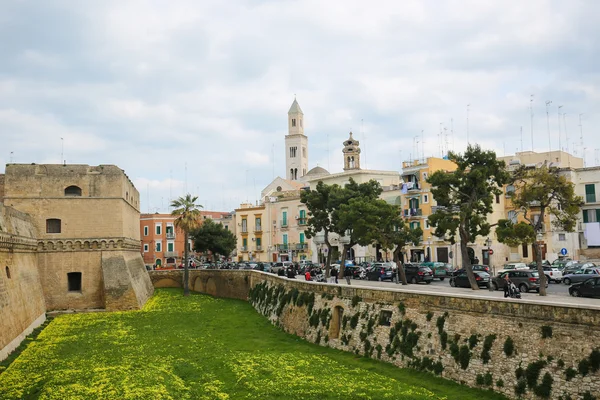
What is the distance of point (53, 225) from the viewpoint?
4044 cm

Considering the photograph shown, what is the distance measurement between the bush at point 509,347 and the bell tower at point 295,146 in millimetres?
103408

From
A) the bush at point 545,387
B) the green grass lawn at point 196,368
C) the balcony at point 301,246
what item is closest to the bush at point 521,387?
the bush at point 545,387

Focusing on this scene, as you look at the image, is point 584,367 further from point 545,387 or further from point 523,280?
point 523,280

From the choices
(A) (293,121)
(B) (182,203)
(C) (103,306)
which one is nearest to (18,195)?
(C) (103,306)

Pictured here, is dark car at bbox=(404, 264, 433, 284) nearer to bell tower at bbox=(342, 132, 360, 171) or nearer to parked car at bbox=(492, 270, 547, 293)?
parked car at bbox=(492, 270, 547, 293)

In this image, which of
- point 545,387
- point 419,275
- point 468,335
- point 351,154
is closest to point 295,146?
point 351,154

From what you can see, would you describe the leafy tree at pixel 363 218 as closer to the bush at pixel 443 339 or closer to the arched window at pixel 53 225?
the arched window at pixel 53 225

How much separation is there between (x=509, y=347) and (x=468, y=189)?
59.1 feet

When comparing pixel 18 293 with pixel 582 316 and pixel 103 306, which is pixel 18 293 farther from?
pixel 582 316

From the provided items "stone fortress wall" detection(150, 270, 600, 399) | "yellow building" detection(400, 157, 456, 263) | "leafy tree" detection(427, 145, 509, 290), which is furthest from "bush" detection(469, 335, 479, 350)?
"yellow building" detection(400, 157, 456, 263)

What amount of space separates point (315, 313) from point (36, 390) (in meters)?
13.0

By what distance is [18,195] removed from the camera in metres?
39.4

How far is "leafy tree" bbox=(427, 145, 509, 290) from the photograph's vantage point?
33438mm

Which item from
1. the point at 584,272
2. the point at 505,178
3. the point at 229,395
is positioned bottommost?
the point at 229,395
